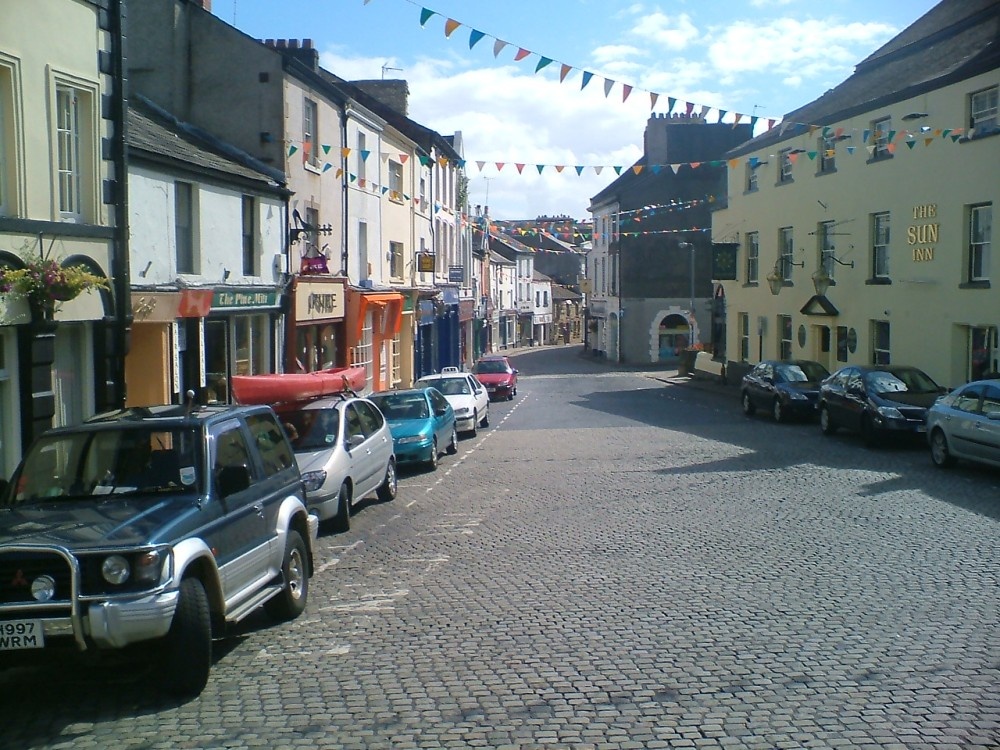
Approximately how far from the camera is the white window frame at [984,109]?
2308 cm

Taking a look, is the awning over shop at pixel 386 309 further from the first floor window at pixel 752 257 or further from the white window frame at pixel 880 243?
the white window frame at pixel 880 243

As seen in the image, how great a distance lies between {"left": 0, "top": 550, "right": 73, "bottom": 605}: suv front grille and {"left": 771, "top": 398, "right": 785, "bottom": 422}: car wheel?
22257 mm

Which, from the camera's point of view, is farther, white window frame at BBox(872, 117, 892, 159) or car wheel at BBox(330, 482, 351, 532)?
white window frame at BBox(872, 117, 892, 159)

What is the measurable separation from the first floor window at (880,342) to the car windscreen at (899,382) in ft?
22.1

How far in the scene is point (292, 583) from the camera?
8656mm

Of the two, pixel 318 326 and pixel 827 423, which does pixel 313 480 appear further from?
pixel 318 326

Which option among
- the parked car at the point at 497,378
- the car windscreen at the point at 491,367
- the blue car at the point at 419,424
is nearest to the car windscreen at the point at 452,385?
the blue car at the point at 419,424

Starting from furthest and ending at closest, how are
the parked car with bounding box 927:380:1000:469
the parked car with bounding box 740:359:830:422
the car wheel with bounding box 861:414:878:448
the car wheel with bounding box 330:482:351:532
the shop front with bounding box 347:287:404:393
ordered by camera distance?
the shop front with bounding box 347:287:404:393
the parked car with bounding box 740:359:830:422
the car wheel with bounding box 861:414:878:448
the parked car with bounding box 927:380:1000:469
the car wheel with bounding box 330:482:351:532

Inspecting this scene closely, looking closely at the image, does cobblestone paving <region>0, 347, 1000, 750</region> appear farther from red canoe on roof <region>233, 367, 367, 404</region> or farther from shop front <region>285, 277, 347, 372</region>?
shop front <region>285, 277, 347, 372</region>

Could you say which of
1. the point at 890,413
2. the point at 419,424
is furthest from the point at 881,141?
the point at 419,424

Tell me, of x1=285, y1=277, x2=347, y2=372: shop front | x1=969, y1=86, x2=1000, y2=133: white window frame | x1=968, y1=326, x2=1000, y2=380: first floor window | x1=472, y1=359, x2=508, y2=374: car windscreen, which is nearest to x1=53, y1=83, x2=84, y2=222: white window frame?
x1=285, y1=277, x2=347, y2=372: shop front

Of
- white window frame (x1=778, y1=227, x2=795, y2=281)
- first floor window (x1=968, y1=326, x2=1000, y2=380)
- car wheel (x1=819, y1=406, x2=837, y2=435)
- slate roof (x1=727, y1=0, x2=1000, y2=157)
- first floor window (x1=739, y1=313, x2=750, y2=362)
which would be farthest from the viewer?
first floor window (x1=739, y1=313, x2=750, y2=362)

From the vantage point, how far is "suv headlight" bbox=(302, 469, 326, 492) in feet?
39.4

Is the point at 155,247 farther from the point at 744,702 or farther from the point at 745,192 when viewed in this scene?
the point at 745,192
